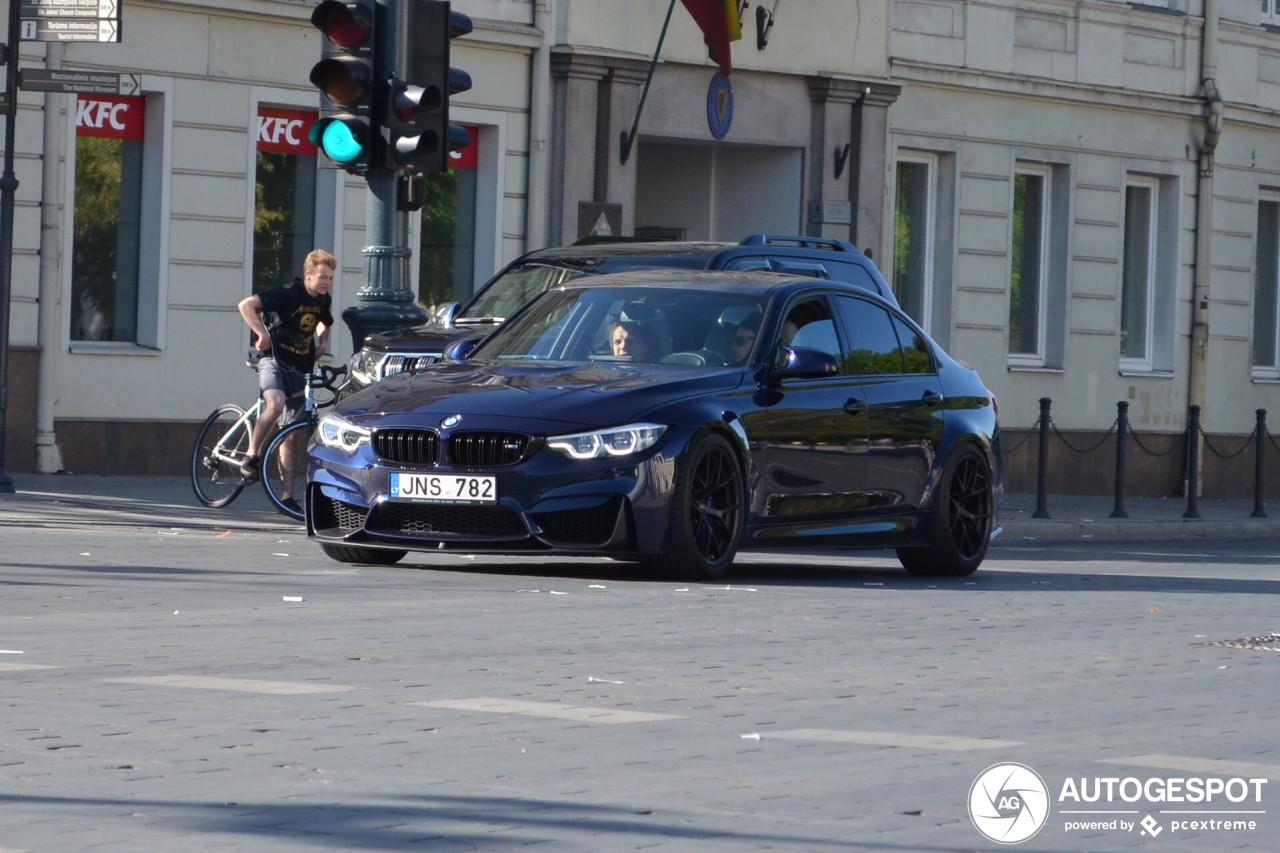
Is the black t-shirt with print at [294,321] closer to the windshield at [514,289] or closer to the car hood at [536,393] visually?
the windshield at [514,289]

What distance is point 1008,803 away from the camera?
6.07 metres

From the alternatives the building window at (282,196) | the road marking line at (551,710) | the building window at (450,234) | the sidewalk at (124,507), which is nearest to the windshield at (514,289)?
the sidewalk at (124,507)

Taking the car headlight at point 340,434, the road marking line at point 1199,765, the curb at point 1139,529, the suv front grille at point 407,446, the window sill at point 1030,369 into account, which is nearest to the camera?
the road marking line at point 1199,765

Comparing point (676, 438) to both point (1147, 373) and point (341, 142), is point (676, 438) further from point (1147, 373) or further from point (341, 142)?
point (1147, 373)

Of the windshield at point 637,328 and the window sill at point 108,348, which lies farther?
the window sill at point 108,348

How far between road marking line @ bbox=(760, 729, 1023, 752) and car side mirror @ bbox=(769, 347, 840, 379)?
5650 millimetres

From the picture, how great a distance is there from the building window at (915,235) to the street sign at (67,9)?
13934mm

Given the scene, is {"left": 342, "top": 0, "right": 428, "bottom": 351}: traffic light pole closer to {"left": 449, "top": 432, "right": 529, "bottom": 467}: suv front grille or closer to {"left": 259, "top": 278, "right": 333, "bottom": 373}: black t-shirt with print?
{"left": 259, "top": 278, "right": 333, "bottom": 373}: black t-shirt with print

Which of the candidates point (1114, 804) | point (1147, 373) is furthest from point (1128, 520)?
point (1114, 804)

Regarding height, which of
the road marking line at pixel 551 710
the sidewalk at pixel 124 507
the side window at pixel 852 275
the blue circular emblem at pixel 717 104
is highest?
the blue circular emblem at pixel 717 104

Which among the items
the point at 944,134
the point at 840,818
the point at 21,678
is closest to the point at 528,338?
the point at 21,678

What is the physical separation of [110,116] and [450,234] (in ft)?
14.7

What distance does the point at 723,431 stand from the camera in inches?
485

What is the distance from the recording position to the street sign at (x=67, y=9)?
682 inches
